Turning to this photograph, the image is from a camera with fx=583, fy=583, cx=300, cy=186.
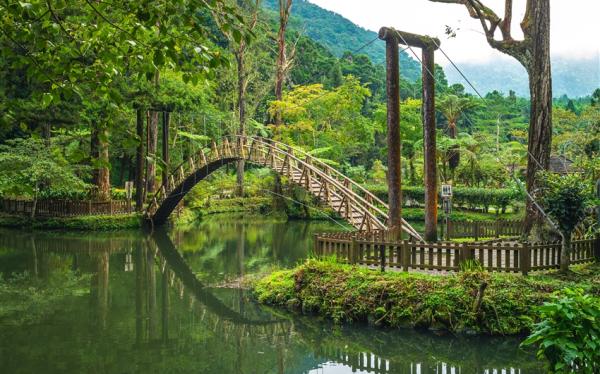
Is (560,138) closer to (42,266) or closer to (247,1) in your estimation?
(247,1)

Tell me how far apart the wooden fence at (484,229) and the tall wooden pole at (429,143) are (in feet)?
16.4

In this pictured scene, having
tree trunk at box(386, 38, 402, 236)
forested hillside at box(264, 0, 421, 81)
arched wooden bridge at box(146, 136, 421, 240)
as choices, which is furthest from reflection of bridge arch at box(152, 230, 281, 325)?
forested hillside at box(264, 0, 421, 81)

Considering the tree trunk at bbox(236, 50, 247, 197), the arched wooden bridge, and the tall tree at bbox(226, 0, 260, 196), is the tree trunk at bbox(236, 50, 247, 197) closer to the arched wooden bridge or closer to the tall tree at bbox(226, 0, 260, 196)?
the tall tree at bbox(226, 0, 260, 196)

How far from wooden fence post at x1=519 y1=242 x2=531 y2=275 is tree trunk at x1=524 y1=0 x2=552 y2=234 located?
8.50 feet

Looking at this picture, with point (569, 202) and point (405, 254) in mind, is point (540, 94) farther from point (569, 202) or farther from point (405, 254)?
point (405, 254)

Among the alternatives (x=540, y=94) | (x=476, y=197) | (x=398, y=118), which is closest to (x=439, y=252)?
(x=398, y=118)

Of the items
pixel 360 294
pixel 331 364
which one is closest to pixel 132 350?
pixel 331 364

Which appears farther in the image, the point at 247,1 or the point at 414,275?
the point at 247,1

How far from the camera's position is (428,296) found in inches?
418

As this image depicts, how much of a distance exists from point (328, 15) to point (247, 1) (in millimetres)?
69721

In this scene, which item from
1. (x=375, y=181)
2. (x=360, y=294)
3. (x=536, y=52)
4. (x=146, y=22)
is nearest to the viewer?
(x=146, y=22)

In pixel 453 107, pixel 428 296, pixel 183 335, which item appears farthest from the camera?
pixel 453 107

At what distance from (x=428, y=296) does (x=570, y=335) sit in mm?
5893

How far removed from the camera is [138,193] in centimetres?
3045
